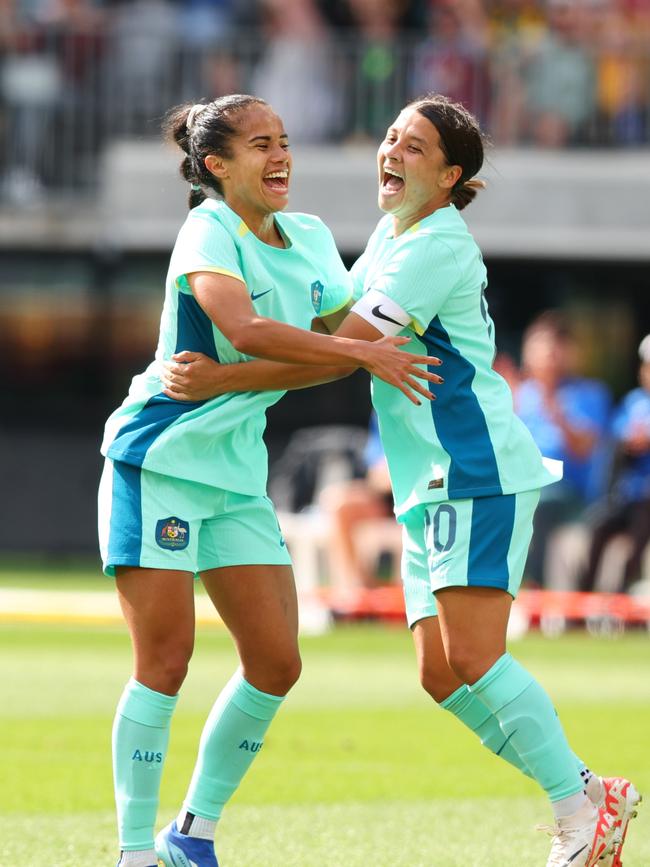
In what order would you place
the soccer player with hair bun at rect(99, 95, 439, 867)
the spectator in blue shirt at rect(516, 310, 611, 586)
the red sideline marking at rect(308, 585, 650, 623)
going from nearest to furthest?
the soccer player with hair bun at rect(99, 95, 439, 867)
the red sideline marking at rect(308, 585, 650, 623)
the spectator in blue shirt at rect(516, 310, 611, 586)

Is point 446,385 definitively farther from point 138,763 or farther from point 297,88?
point 297,88

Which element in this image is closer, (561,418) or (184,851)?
(184,851)

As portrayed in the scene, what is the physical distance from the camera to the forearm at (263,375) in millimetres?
5270

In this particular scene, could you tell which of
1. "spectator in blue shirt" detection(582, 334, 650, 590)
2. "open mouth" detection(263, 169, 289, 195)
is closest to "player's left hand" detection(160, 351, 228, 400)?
"open mouth" detection(263, 169, 289, 195)

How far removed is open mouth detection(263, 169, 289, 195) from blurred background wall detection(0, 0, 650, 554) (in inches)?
559

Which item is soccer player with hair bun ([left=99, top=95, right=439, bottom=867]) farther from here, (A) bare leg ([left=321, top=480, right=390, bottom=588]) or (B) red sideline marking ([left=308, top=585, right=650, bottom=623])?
(A) bare leg ([left=321, top=480, right=390, bottom=588])

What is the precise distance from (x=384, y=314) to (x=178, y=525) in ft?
2.94

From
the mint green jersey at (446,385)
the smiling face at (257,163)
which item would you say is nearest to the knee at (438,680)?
the mint green jersey at (446,385)

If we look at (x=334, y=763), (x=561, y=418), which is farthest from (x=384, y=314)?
(x=561, y=418)

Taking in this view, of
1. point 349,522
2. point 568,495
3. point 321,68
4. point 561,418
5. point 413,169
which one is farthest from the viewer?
point 321,68

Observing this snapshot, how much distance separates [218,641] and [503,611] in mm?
8270

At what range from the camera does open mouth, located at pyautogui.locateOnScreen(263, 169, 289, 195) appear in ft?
17.7

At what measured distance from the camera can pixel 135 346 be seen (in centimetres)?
2236

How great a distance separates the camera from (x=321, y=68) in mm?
19906
